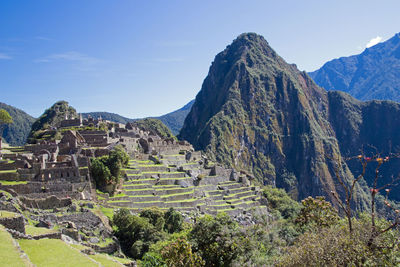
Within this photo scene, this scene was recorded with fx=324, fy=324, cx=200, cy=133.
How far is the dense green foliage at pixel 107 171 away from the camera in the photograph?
3397cm

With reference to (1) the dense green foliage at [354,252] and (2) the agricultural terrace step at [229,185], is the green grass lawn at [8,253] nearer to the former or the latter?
(1) the dense green foliage at [354,252]

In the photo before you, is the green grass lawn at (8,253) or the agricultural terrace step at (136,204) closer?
the green grass lawn at (8,253)

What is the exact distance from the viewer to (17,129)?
13700 cm

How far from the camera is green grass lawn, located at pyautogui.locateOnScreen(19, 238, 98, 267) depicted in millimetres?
13289

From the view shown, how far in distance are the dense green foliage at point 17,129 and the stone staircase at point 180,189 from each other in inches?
3883

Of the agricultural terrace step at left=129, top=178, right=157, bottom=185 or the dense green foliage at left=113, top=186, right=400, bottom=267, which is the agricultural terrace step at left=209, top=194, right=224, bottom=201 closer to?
the agricultural terrace step at left=129, top=178, right=157, bottom=185

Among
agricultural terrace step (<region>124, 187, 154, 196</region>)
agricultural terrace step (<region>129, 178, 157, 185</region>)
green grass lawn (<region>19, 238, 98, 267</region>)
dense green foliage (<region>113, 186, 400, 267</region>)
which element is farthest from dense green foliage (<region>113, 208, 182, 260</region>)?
green grass lawn (<region>19, 238, 98, 267</region>)

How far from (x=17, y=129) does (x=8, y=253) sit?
144 meters

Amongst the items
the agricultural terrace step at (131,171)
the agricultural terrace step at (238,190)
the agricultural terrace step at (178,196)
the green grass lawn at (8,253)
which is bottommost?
the agricultural terrace step at (238,190)

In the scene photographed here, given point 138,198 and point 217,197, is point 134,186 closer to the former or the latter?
point 138,198

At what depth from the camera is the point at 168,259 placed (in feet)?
57.7

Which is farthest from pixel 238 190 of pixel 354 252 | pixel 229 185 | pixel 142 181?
pixel 354 252

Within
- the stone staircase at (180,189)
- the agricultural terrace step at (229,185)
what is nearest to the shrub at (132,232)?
the stone staircase at (180,189)

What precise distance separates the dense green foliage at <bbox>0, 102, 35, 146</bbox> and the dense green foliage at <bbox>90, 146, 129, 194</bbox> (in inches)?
4226
